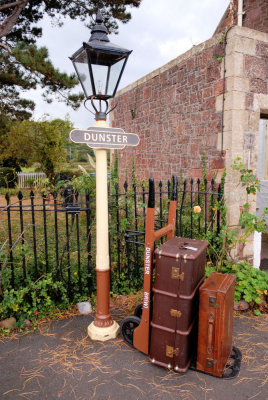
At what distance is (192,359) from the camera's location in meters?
2.67

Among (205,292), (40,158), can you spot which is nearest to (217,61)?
(205,292)

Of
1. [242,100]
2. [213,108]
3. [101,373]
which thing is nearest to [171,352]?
[101,373]

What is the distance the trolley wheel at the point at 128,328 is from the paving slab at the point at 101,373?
0.08 meters

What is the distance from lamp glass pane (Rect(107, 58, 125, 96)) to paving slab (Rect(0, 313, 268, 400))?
246cm

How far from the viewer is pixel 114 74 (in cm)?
277

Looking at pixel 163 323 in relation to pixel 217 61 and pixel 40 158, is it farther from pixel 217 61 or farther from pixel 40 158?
pixel 40 158

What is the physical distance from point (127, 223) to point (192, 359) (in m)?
1.87

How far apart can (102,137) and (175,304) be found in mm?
1585

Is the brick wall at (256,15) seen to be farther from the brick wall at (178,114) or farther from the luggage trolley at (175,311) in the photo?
the luggage trolley at (175,311)

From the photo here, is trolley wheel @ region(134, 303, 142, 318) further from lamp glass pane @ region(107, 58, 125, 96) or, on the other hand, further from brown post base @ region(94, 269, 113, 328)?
lamp glass pane @ region(107, 58, 125, 96)

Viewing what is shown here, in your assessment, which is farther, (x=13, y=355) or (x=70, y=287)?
(x=70, y=287)

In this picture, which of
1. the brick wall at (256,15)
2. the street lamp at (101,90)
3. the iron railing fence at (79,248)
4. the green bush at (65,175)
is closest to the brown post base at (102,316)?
the street lamp at (101,90)

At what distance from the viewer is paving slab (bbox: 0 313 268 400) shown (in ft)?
7.52

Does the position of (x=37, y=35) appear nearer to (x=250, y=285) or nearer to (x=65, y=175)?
(x=65, y=175)
